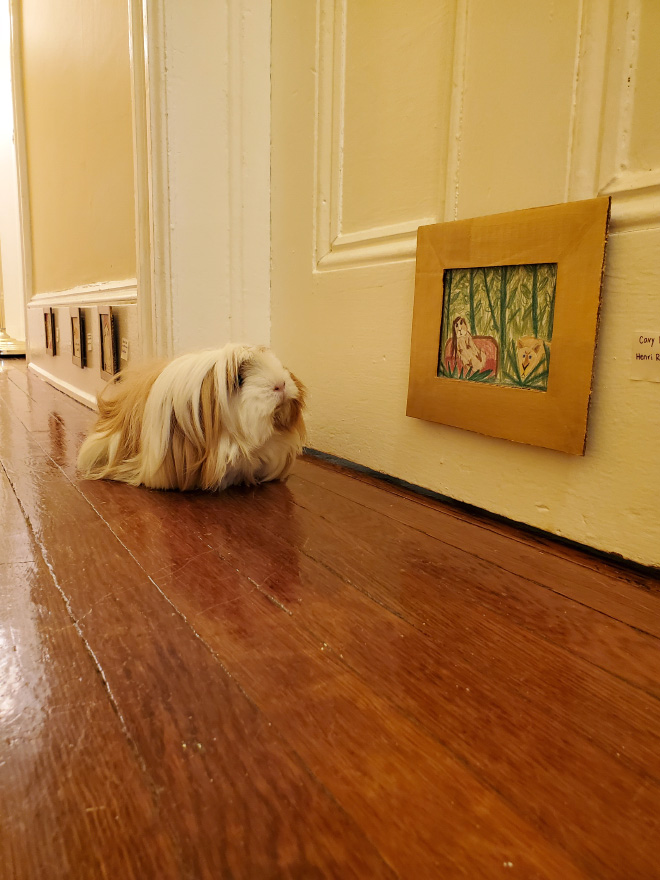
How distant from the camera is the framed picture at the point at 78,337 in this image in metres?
2.34

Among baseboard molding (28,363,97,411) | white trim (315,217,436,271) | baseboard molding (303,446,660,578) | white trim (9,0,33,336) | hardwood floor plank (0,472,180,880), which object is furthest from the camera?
white trim (9,0,33,336)

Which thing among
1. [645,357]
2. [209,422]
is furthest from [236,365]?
[645,357]

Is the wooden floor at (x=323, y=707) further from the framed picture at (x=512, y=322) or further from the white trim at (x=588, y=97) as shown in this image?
the white trim at (x=588, y=97)

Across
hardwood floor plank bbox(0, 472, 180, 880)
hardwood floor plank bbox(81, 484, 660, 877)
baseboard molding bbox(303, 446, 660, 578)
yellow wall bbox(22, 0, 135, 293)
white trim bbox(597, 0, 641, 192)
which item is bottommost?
hardwood floor plank bbox(0, 472, 180, 880)

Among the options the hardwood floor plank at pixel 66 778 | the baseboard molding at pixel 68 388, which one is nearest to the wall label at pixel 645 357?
the hardwood floor plank at pixel 66 778

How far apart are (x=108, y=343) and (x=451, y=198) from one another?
53.1 inches

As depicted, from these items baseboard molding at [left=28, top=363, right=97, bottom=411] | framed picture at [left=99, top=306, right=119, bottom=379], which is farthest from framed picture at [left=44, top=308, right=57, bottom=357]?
framed picture at [left=99, top=306, right=119, bottom=379]

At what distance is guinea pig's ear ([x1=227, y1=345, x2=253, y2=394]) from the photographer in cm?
112

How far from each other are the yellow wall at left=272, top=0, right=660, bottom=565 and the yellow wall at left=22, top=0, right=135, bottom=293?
57 centimetres

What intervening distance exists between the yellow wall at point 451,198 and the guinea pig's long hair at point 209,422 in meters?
0.24

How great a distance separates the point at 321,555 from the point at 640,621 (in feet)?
1.41

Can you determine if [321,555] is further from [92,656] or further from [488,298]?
[488,298]

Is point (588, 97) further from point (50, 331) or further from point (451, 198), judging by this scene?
point (50, 331)

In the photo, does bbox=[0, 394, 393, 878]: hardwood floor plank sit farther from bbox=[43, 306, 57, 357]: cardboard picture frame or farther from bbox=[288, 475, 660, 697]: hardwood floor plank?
bbox=[43, 306, 57, 357]: cardboard picture frame
